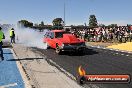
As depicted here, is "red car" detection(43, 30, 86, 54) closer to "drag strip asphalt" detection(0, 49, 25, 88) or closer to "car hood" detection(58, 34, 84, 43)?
"car hood" detection(58, 34, 84, 43)

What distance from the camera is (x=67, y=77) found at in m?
13.3

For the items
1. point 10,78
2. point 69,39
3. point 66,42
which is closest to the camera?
point 10,78

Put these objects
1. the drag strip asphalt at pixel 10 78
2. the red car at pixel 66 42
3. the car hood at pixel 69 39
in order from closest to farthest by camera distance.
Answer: the drag strip asphalt at pixel 10 78 → the red car at pixel 66 42 → the car hood at pixel 69 39

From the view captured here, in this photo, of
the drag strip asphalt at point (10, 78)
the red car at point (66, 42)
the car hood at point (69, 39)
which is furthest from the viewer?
the car hood at point (69, 39)

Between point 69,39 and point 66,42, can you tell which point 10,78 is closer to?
point 66,42

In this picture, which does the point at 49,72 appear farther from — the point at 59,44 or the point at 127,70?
the point at 59,44

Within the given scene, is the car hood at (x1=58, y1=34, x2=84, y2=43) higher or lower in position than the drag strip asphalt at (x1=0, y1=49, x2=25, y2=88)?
higher

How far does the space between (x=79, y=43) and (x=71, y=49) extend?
2.41 ft

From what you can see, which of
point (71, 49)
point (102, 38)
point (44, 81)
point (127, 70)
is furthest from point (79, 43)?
point (102, 38)

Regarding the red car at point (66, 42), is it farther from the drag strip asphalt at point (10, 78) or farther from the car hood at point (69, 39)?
the drag strip asphalt at point (10, 78)

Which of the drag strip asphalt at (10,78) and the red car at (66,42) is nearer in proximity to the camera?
the drag strip asphalt at (10,78)

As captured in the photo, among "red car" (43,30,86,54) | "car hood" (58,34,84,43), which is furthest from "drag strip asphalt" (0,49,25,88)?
"car hood" (58,34,84,43)

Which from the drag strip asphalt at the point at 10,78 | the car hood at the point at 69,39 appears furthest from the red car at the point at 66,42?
the drag strip asphalt at the point at 10,78

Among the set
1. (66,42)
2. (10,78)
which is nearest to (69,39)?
(66,42)
